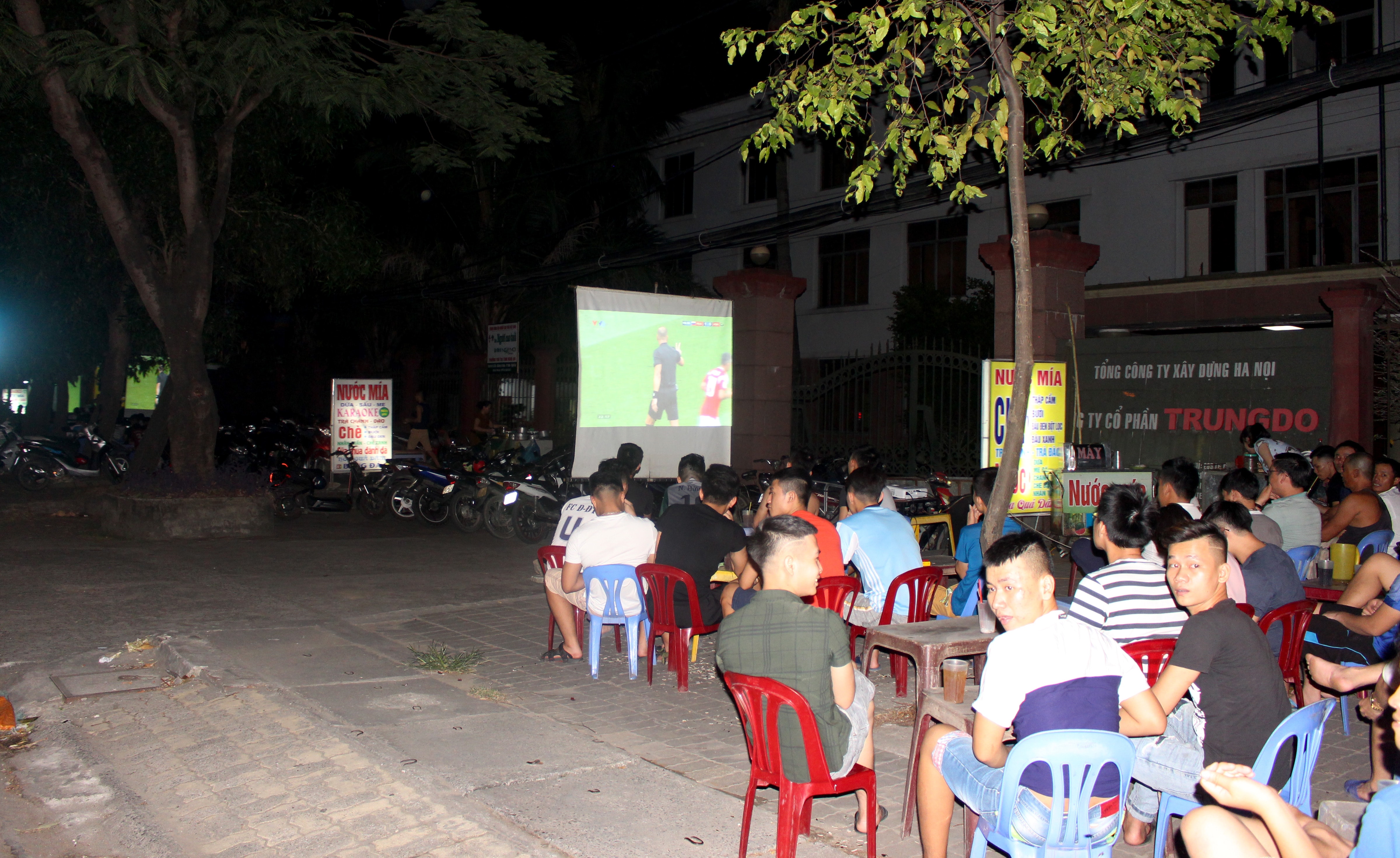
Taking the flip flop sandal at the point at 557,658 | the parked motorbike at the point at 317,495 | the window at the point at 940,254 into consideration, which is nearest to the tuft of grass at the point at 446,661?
the flip flop sandal at the point at 557,658

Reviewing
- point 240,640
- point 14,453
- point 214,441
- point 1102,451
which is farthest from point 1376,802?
point 14,453

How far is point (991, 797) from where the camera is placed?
3277 mm

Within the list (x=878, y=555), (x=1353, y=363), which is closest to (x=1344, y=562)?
(x=878, y=555)

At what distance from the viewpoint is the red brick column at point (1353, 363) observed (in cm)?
1033

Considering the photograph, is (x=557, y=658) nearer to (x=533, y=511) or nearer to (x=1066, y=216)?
(x=533, y=511)

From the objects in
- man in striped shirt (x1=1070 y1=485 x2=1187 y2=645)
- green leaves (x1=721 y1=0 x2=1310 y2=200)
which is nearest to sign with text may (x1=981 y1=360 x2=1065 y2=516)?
green leaves (x1=721 y1=0 x2=1310 y2=200)

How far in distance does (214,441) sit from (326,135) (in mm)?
4794

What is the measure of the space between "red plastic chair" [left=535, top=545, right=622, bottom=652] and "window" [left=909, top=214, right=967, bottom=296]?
57.7 feet

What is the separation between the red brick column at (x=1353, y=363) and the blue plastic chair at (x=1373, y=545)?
430 centimetres

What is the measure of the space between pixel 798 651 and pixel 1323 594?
13.6 ft

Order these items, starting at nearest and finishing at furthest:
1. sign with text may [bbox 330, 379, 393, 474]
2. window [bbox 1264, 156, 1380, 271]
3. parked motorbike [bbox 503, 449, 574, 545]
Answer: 1. parked motorbike [bbox 503, 449, 574, 545]
2. sign with text may [bbox 330, 379, 393, 474]
3. window [bbox 1264, 156, 1380, 271]

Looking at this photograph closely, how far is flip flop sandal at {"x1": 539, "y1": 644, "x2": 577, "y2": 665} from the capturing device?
7027mm

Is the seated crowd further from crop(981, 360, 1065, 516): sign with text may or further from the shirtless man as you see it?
crop(981, 360, 1065, 516): sign with text may

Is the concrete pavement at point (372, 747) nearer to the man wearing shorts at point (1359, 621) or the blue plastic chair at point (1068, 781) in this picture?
the man wearing shorts at point (1359, 621)
